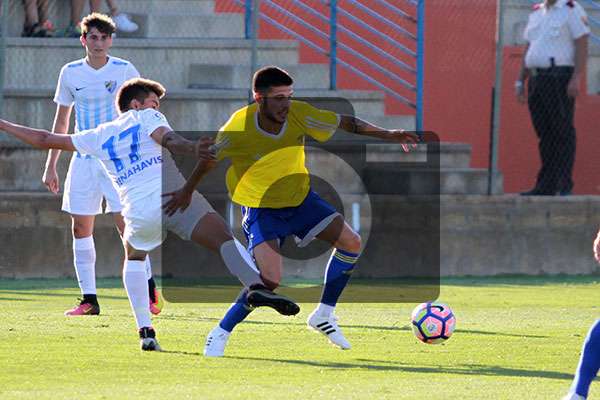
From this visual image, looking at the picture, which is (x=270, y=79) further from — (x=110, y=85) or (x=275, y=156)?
(x=110, y=85)

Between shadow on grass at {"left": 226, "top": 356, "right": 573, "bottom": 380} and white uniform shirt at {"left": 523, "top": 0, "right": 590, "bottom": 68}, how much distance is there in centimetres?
732

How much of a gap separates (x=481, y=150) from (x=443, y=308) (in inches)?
282

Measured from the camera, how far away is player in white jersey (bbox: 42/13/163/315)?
8750 mm

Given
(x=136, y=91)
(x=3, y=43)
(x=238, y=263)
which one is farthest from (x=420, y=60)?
(x=238, y=263)

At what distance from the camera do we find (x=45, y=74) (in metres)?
13.5

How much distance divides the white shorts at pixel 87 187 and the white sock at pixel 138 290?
1.92 meters

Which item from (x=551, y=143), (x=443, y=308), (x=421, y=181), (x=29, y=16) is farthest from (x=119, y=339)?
(x=29, y=16)

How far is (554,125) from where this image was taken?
1263cm

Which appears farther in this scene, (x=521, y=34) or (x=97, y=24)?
(x=521, y=34)

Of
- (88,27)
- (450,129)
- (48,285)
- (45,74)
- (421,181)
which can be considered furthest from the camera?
(450,129)

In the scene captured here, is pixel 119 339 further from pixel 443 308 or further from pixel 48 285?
pixel 48 285

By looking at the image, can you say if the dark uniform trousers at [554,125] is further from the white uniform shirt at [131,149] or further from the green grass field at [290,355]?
the white uniform shirt at [131,149]

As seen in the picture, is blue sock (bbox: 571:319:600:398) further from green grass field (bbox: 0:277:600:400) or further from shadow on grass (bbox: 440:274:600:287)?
shadow on grass (bbox: 440:274:600:287)

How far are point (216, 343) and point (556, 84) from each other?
7483 millimetres
